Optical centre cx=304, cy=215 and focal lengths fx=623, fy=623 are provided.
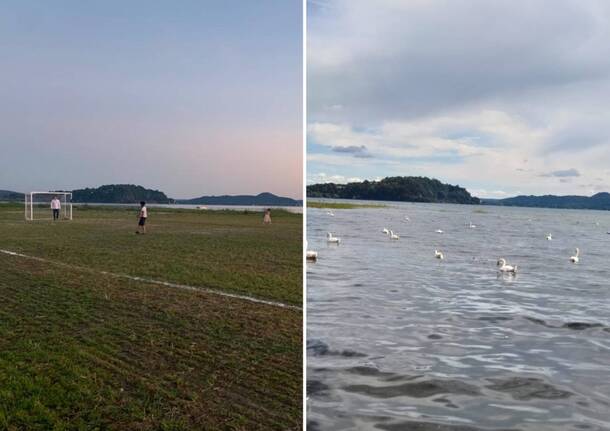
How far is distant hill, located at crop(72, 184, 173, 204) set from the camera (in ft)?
40.4

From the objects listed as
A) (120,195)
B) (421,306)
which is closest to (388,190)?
(421,306)

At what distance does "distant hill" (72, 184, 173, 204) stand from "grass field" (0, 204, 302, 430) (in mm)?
6286

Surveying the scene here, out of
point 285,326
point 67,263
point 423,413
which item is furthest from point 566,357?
point 67,263

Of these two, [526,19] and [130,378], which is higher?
[526,19]

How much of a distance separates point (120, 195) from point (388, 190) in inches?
358

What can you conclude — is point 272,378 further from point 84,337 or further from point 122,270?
point 122,270

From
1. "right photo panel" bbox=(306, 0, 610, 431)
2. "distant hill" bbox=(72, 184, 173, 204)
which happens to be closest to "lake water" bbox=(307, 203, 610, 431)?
"right photo panel" bbox=(306, 0, 610, 431)

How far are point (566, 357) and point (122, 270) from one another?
403 centimetres

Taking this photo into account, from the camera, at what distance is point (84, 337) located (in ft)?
10.6

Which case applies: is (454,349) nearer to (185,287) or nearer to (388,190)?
(185,287)

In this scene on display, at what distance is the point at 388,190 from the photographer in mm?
7328

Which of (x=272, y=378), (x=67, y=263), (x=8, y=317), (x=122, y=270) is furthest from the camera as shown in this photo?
(x=67, y=263)

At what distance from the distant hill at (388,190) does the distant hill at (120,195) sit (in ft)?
16.2

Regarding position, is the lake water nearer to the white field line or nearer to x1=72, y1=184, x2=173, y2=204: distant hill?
the white field line
